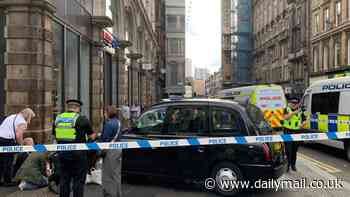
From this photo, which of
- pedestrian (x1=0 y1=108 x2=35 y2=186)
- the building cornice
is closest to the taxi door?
pedestrian (x1=0 y1=108 x2=35 y2=186)

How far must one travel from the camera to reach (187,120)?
22.2 feet

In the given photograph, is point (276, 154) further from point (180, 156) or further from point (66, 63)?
point (66, 63)

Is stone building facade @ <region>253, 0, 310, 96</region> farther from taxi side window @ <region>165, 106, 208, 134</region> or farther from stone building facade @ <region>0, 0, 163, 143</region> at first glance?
taxi side window @ <region>165, 106, 208, 134</region>

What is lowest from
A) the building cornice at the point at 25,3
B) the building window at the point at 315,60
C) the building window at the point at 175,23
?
the building cornice at the point at 25,3

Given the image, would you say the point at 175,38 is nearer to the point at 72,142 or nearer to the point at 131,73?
the point at 131,73

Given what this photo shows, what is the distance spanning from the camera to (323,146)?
13.6 metres

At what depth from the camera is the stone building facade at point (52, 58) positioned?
9.38 meters

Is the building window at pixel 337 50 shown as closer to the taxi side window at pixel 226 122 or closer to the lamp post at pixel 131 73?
the lamp post at pixel 131 73

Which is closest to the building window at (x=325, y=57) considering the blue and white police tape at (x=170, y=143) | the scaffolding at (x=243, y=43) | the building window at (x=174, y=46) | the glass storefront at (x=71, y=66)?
the glass storefront at (x=71, y=66)

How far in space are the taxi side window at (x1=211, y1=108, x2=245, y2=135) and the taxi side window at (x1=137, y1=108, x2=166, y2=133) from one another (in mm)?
1011

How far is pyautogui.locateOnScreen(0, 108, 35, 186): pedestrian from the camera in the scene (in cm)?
698

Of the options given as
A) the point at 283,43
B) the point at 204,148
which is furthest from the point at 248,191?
the point at 283,43

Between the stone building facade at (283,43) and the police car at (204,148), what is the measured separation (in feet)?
120

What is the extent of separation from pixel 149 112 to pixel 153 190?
151 centimetres
